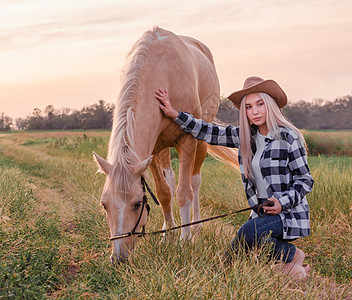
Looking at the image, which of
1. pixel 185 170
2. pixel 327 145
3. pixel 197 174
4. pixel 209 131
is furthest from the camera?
pixel 327 145

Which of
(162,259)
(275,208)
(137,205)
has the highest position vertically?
(137,205)

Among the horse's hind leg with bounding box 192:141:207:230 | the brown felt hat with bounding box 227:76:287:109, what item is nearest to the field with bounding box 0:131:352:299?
the horse's hind leg with bounding box 192:141:207:230

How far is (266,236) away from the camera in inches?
121

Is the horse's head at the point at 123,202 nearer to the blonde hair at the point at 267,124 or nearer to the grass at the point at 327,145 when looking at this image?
the blonde hair at the point at 267,124

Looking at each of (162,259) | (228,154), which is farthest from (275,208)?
(228,154)

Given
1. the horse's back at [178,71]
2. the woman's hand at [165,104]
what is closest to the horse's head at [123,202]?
the woman's hand at [165,104]

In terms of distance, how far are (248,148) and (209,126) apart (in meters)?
0.58

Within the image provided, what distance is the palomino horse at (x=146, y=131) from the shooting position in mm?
2766

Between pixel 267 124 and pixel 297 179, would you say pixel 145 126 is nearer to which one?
pixel 267 124

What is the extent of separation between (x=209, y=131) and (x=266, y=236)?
122 centimetres

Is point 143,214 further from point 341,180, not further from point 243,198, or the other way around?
point 341,180

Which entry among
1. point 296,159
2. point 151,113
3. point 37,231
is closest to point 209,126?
point 151,113

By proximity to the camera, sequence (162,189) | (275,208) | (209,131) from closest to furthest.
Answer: (275,208) → (209,131) → (162,189)

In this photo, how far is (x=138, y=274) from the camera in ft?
8.40
